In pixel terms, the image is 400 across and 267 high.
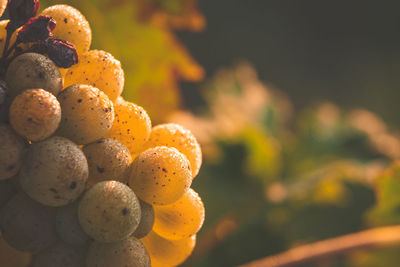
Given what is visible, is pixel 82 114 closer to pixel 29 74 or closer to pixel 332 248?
pixel 29 74

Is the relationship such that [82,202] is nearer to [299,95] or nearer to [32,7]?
[32,7]

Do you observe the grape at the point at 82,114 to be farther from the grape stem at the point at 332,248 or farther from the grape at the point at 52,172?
the grape stem at the point at 332,248

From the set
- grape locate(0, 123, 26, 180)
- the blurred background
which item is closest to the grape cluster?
grape locate(0, 123, 26, 180)

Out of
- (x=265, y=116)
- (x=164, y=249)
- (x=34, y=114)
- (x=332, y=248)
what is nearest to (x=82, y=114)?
(x=34, y=114)

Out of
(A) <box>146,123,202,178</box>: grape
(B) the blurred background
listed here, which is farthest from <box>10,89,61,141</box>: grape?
(B) the blurred background

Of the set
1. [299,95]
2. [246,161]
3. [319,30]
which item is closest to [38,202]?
[246,161]

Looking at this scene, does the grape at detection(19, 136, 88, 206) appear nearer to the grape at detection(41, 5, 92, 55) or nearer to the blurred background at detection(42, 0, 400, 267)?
the grape at detection(41, 5, 92, 55)

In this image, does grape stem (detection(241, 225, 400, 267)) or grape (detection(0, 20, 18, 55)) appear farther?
grape stem (detection(241, 225, 400, 267))

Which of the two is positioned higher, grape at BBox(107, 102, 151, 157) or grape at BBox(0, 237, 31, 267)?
grape at BBox(107, 102, 151, 157)

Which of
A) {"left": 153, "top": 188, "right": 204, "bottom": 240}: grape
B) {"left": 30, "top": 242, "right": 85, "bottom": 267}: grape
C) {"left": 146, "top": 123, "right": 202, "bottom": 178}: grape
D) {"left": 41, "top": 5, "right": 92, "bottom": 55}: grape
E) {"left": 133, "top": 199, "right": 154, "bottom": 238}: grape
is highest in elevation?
{"left": 41, "top": 5, "right": 92, "bottom": 55}: grape
